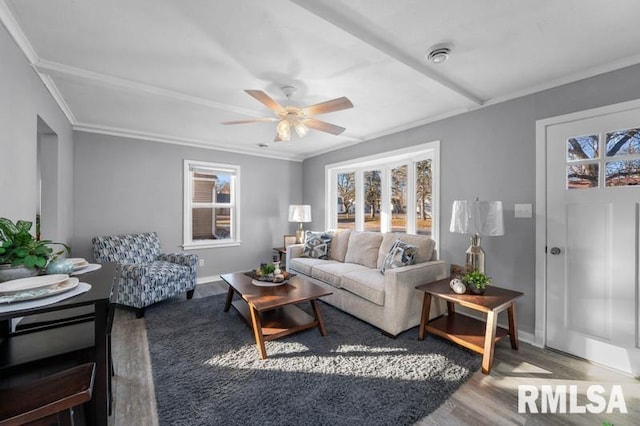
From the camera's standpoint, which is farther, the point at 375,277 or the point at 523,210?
the point at 375,277

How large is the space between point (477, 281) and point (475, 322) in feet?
1.97

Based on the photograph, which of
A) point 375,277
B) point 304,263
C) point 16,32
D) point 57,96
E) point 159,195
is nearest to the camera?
point 16,32

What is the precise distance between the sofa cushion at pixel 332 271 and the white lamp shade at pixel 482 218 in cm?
134

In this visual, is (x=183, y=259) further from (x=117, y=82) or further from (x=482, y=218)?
(x=482, y=218)

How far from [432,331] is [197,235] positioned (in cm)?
386

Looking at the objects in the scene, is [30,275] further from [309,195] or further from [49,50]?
[309,195]

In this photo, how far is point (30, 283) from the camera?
45.4 inches

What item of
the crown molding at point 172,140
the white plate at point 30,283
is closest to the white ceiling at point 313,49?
the crown molding at point 172,140

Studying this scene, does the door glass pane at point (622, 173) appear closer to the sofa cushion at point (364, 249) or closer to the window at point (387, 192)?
the window at point (387, 192)

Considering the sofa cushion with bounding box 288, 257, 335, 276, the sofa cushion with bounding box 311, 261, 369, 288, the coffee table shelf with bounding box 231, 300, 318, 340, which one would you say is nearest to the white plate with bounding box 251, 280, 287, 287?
the coffee table shelf with bounding box 231, 300, 318, 340

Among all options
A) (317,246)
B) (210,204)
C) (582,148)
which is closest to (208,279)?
(210,204)

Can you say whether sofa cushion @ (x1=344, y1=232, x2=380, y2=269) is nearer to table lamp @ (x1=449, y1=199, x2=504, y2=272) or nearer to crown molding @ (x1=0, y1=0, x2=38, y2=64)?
table lamp @ (x1=449, y1=199, x2=504, y2=272)

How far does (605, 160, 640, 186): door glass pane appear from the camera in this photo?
209cm

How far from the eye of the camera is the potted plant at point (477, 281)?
7.55ft
